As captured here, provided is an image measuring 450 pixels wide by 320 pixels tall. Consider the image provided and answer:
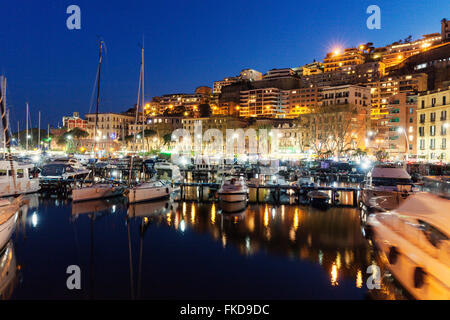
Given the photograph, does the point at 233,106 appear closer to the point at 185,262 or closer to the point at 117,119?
the point at 117,119

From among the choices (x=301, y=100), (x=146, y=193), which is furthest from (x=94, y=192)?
(x=301, y=100)

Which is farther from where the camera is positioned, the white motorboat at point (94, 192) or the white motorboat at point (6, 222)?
the white motorboat at point (94, 192)

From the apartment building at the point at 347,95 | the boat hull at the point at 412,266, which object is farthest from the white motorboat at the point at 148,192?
the apartment building at the point at 347,95

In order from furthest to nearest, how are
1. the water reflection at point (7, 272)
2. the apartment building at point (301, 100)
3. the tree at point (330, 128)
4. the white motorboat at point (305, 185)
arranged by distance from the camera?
the apartment building at point (301, 100)
the tree at point (330, 128)
the white motorboat at point (305, 185)
the water reflection at point (7, 272)

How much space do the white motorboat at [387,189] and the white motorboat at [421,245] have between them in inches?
380

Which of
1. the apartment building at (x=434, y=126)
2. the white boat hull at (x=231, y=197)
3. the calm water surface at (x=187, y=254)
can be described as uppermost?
the apartment building at (x=434, y=126)

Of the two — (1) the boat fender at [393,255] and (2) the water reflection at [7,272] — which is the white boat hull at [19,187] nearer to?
(2) the water reflection at [7,272]

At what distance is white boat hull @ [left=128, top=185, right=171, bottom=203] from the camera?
3060 centimetres

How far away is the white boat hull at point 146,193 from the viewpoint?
1205 inches

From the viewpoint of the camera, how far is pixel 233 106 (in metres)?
170

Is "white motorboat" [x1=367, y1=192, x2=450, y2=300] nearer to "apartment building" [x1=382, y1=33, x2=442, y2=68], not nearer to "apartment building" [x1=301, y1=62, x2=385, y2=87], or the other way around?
"apartment building" [x1=301, y1=62, x2=385, y2=87]

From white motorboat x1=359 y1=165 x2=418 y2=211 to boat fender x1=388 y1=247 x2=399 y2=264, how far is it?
30.0 ft

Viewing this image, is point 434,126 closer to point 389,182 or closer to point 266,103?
point 389,182
